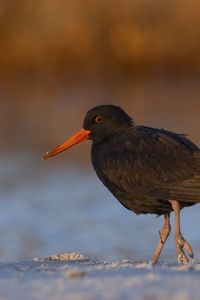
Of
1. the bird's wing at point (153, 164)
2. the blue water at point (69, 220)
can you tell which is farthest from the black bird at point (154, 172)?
the blue water at point (69, 220)

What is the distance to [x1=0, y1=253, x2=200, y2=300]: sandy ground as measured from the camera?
6711 mm

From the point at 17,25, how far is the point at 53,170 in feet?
47.1

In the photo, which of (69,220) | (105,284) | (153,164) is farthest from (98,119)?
(69,220)

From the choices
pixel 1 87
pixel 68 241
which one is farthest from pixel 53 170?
pixel 1 87

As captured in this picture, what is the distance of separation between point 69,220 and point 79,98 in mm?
12229

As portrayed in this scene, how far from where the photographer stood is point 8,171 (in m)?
20.0

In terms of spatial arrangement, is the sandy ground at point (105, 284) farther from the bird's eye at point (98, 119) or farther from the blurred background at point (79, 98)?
the blurred background at point (79, 98)

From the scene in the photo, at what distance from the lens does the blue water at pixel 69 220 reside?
50.4 ft

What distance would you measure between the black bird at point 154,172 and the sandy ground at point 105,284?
171 centimetres

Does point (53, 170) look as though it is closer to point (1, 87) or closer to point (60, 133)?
point (60, 133)

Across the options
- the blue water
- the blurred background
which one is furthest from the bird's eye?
the blurred background

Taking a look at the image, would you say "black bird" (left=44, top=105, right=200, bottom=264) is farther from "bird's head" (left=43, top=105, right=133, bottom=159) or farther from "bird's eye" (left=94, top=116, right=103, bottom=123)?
"bird's eye" (left=94, top=116, right=103, bottom=123)

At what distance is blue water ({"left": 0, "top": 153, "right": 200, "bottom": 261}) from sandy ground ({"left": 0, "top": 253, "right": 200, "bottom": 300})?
670 centimetres

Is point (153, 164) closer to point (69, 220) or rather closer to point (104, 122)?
point (104, 122)
